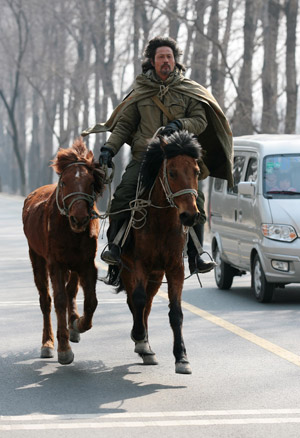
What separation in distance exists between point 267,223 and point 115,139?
4.91 metres

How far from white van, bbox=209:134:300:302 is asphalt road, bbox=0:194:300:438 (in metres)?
0.54

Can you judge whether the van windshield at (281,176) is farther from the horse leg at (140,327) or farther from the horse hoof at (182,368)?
the horse hoof at (182,368)

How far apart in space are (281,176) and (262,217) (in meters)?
0.70

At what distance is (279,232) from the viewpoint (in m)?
14.0

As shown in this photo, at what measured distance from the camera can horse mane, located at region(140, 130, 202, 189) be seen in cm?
840

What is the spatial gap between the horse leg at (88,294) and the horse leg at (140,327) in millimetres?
363

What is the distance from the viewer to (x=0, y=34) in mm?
80000

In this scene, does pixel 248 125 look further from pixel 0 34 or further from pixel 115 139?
pixel 0 34

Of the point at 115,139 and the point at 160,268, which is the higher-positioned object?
the point at 115,139

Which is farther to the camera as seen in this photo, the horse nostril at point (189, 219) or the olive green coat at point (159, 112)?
the olive green coat at point (159, 112)

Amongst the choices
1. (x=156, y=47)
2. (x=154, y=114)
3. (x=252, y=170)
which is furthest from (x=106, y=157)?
(x=252, y=170)

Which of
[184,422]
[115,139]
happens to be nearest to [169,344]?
[115,139]

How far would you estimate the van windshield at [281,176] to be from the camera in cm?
1438

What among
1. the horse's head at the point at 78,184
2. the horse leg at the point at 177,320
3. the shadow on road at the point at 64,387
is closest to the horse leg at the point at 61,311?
the shadow on road at the point at 64,387
